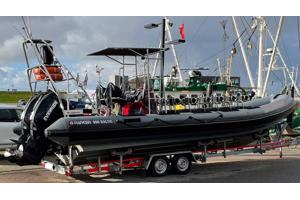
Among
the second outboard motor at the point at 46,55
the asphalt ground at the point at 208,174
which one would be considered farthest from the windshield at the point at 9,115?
the second outboard motor at the point at 46,55

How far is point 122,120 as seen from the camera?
956 centimetres

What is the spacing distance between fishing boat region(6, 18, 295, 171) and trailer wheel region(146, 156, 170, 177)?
0.72 ft

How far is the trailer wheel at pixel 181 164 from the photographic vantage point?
10617mm

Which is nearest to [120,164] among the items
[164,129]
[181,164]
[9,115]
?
[164,129]

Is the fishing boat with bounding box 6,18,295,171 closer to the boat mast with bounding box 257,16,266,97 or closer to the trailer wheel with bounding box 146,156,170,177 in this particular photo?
the trailer wheel with bounding box 146,156,170,177

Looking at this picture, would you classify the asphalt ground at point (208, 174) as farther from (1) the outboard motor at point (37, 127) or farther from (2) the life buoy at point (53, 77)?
(2) the life buoy at point (53, 77)

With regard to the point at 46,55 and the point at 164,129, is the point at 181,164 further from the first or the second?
the point at 46,55

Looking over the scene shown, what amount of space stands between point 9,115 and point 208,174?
616 centimetres

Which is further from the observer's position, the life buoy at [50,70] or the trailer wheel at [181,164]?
the trailer wheel at [181,164]

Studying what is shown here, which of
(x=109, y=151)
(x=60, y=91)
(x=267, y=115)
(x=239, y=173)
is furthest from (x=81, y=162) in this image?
(x=267, y=115)

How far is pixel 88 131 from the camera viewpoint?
905 cm

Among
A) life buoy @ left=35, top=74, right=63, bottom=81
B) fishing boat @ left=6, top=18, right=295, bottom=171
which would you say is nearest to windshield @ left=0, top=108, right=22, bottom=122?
fishing boat @ left=6, top=18, right=295, bottom=171

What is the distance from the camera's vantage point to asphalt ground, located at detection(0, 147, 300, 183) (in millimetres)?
9969

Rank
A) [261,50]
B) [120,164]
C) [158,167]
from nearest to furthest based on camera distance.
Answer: [120,164] < [158,167] < [261,50]
